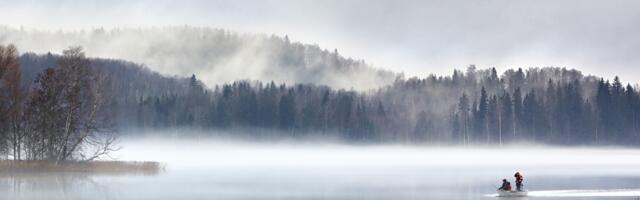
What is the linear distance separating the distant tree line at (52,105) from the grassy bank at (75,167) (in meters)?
0.96

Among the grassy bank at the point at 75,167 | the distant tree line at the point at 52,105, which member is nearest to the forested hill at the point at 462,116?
the grassy bank at the point at 75,167

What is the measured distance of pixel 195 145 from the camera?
551 feet

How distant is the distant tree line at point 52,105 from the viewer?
6241 centimetres

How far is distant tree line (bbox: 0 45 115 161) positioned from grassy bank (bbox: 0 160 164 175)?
0.96m

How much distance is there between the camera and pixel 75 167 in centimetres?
6562

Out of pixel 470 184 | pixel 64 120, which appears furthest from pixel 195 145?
pixel 470 184

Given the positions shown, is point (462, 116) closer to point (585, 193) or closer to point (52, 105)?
point (52, 105)

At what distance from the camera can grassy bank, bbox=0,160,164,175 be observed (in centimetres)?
6225

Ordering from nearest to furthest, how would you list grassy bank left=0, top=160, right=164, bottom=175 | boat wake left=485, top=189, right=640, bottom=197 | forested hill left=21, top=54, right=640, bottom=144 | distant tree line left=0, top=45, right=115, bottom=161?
boat wake left=485, top=189, right=640, bottom=197, grassy bank left=0, top=160, right=164, bottom=175, distant tree line left=0, top=45, right=115, bottom=161, forested hill left=21, top=54, right=640, bottom=144

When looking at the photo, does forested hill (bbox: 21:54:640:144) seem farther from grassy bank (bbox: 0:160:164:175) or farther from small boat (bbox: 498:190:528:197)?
small boat (bbox: 498:190:528:197)

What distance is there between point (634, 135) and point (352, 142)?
167 ft

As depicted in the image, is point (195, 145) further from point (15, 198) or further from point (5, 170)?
point (15, 198)

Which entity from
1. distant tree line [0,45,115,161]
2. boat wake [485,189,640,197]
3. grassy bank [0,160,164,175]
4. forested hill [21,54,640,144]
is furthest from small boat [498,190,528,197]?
forested hill [21,54,640,144]

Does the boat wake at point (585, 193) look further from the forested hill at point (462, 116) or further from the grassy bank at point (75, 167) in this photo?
the forested hill at point (462, 116)
